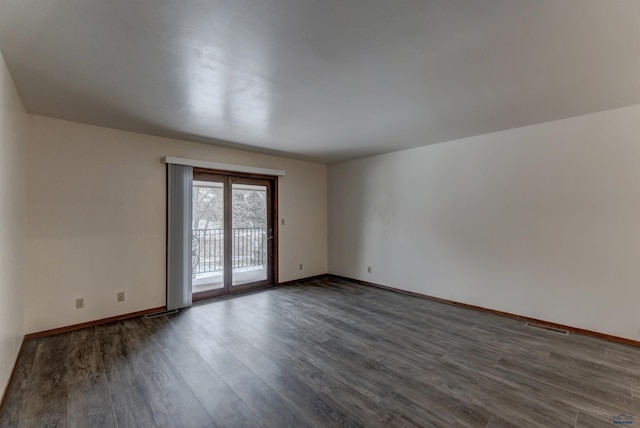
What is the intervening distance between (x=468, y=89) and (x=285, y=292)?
3982 millimetres

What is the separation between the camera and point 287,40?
178 centimetres

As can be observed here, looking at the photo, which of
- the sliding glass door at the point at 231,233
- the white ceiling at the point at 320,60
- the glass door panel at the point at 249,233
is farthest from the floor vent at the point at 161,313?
the white ceiling at the point at 320,60

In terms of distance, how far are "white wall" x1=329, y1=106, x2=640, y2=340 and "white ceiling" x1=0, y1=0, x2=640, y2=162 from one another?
49cm

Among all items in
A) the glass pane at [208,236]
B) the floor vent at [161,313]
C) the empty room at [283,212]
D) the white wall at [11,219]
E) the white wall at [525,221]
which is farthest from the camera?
the glass pane at [208,236]

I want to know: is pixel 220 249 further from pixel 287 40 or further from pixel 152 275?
pixel 287 40

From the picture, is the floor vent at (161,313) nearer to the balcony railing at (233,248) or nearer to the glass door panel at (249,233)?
the balcony railing at (233,248)

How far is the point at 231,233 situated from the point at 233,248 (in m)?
0.28

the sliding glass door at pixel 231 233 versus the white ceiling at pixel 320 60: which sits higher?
the white ceiling at pixel 320 60

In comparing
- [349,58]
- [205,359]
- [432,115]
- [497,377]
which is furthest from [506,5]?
[205,359]

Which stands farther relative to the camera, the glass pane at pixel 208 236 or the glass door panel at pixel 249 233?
the glass door panel at pixel 249 233

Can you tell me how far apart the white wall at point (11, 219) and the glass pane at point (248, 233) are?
8.25 feet

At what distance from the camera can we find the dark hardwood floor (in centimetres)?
189

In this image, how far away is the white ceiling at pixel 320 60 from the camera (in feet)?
5.05

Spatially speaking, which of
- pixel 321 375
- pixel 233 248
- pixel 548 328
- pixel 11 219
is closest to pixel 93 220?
pixel 11 219
